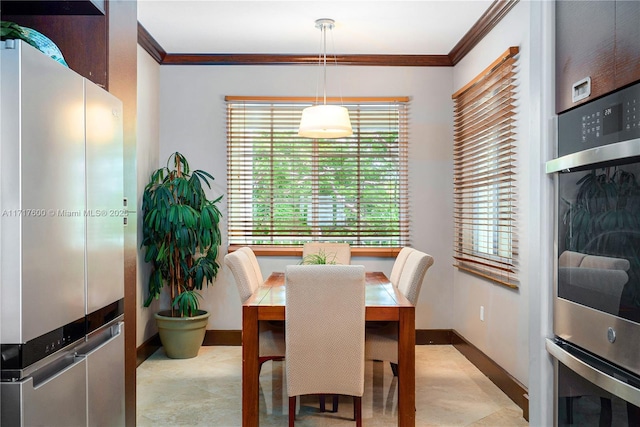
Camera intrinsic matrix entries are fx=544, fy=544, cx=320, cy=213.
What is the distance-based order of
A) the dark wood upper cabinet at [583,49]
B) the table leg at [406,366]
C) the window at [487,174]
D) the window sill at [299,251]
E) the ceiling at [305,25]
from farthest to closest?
the window sill at [299,251] → the ceiling at [305,25] → the window at [487,174] → the table leg at [406,366] → the dark wood upper cabinet at [583,49]

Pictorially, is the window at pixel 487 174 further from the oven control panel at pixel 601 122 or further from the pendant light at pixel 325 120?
the oven control panel at pixel 601 122

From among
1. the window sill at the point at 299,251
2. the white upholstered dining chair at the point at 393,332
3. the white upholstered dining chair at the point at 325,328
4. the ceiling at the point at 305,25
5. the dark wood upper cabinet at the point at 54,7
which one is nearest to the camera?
the dark wood upper cabinet at the point at 54,7

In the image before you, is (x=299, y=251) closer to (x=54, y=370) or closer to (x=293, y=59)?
(x=293, y=59)

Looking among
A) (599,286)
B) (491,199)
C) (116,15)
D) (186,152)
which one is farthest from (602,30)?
(186,152)

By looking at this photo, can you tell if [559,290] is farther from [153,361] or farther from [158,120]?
[158,120]

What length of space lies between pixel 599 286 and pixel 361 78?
4.01 metres

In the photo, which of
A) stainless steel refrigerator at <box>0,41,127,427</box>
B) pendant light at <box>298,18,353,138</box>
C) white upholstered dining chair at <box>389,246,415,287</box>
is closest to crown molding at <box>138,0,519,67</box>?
pendant light at <box>298,18,353,138</box>

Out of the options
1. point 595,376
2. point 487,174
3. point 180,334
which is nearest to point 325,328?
point 595,376

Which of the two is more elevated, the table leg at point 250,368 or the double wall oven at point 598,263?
the double wall oven at point 598,263

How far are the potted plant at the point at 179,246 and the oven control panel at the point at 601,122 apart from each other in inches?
130

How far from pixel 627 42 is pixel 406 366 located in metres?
2.06

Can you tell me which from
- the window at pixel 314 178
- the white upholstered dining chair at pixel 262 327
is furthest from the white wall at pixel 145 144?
the white upholstered dining chair at pixel 262 327

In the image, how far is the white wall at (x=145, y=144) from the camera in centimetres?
433

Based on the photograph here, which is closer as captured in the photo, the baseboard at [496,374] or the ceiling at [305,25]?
the baseboard at [496,374]
